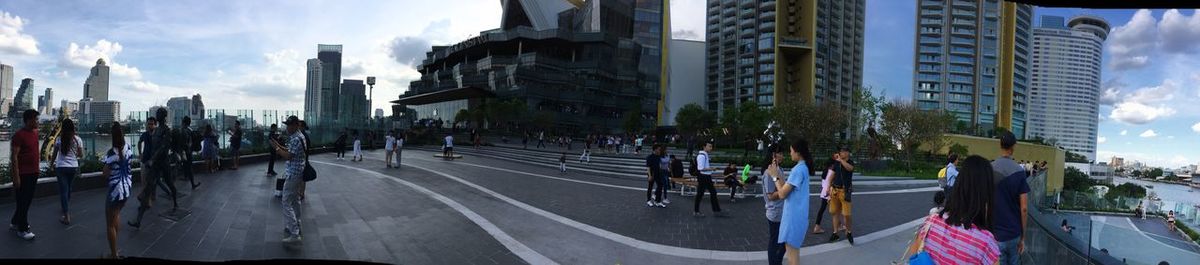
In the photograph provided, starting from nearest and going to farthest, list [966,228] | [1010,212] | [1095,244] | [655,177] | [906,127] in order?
[966,228], [1095,244], [1010,212], [655,177], [906,127]

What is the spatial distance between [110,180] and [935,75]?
84.2 meters

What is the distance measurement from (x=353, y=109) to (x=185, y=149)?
441 cm

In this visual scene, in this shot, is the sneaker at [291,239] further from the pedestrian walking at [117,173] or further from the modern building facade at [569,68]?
the modern building facade at [569,68]

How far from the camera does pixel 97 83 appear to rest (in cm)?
248

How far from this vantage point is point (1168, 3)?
3.75 ft

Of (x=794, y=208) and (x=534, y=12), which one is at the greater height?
(x=534, y=12)

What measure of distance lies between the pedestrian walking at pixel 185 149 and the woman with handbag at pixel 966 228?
14.3 ft

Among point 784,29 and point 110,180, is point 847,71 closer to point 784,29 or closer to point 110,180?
point 784,29

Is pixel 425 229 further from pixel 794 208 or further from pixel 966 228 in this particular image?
pixel 966 228

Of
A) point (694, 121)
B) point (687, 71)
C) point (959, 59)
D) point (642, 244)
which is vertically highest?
point (959, 59)

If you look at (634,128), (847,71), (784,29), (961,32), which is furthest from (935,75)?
(634,128)

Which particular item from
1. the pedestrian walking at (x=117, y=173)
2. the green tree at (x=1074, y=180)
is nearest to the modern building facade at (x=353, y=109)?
the pedestrian walking at (x=117, y=173)

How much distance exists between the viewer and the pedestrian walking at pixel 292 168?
304cm

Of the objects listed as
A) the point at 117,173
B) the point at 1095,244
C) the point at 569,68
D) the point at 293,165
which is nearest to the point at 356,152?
the point at 293,165
